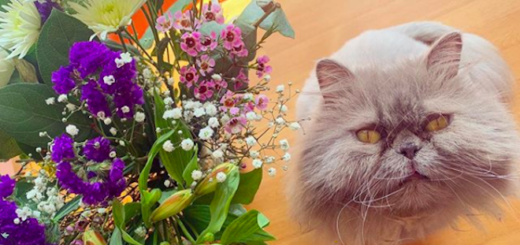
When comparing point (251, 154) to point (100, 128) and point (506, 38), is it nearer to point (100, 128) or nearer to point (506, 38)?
point (100, 128)

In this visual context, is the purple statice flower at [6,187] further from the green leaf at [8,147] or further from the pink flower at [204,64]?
the pink flower at [204,64]

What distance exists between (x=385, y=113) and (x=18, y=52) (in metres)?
0.49

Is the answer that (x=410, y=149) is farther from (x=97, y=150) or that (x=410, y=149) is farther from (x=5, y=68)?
(x=5, y=68)

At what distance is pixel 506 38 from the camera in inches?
43.4

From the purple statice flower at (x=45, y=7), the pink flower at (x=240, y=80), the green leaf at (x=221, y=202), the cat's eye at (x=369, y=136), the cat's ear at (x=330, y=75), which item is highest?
the purple statice flower at (x=45, y=7)

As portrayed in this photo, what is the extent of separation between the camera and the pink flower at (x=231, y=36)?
0.71m

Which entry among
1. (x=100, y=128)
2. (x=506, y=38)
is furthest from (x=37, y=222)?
(x=506, y=38)

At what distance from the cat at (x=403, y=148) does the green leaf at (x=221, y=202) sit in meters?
0.16

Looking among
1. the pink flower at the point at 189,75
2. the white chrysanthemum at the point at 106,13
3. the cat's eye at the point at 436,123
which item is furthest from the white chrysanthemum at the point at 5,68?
the cat's eye at the point at 436,123

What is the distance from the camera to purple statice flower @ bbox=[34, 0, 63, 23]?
27.3 inches

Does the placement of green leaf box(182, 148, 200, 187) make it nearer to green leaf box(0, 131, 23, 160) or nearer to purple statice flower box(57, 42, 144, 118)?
purple statice flower box(57, 42, 144, 118)

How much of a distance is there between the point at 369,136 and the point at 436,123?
0.09 metres

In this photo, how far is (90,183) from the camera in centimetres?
61

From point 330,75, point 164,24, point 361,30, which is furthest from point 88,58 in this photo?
point 361,30
